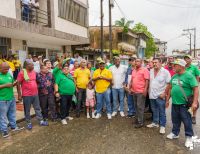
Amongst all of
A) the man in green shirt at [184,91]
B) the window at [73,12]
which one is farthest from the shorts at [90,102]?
the window at [73,12]

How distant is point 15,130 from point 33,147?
138cm

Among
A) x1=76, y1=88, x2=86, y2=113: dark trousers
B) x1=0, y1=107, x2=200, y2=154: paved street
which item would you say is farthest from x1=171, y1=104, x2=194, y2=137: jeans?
x1=76, y1=88, x2=86, y2=113: dark trousers

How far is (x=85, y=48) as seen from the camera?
22.3 metres

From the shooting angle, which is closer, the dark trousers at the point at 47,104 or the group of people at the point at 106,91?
the group of people at the point at 106,91

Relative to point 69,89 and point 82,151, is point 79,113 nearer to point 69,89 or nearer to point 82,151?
point 69,89

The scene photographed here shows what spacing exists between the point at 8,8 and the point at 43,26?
3.15m

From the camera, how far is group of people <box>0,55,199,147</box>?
5.06m

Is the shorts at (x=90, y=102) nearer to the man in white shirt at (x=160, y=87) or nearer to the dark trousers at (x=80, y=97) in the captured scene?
the dark trousers at (x=80, y=97)

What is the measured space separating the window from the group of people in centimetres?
905

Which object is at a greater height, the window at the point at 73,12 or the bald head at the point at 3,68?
the window at the point at 73,12

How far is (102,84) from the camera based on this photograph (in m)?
7.36

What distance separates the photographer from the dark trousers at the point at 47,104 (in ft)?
22.7

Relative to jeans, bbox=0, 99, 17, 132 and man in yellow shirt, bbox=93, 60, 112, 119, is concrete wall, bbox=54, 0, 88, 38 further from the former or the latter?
jeans, bbox=0, 99, 17, 132

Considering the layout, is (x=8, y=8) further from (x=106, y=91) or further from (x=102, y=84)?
(x=106, y=91)
